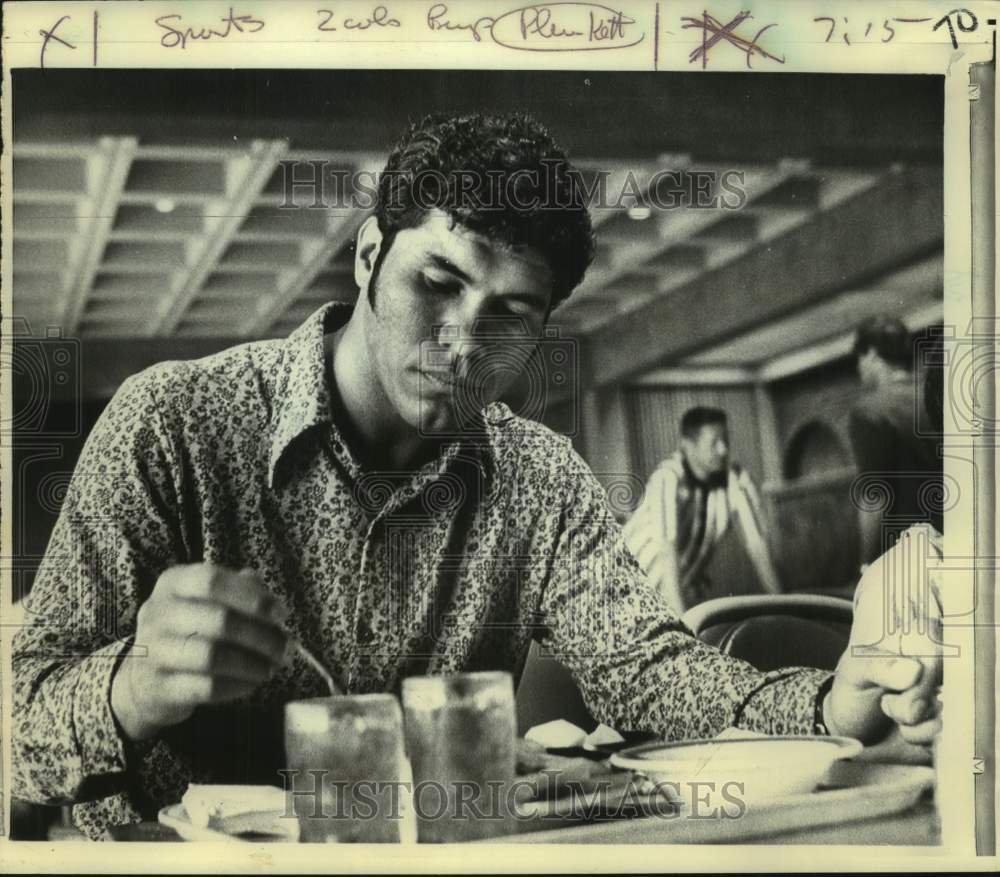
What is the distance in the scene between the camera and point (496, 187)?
1.69m

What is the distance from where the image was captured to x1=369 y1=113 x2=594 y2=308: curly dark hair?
1683 mm

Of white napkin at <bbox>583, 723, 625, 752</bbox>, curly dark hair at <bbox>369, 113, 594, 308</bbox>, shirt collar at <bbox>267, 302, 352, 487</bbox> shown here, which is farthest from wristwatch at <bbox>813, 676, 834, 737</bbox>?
shirt collar at <bbox>267, 302, 352, 487</bbox>

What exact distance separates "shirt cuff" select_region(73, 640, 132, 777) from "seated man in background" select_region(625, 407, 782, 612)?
31.8 inches

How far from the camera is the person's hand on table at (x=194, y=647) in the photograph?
1618 millimetres

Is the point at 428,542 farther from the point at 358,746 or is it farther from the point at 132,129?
the point at 132,129

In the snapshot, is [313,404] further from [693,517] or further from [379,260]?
[693,517]

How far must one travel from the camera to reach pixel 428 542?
1707mm

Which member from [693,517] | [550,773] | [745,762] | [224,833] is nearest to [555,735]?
[550,773]

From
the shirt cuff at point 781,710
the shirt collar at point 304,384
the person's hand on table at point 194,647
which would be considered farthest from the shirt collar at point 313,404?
the shirt cuff at point 781,710

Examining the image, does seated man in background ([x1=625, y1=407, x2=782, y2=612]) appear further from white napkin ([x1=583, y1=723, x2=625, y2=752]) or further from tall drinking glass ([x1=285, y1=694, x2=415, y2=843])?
tall drinking glass ([x1=285, y1=694, x2=415, y2=843])

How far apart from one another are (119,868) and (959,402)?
4.97 feet

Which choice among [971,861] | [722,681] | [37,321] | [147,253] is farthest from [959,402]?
[37,321]

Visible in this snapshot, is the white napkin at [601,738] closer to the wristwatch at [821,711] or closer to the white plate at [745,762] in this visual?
the white plate at [745,762]

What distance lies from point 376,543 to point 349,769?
0.34 m
